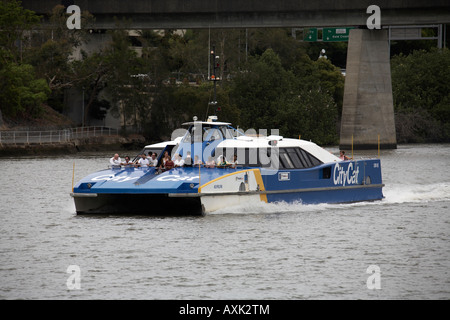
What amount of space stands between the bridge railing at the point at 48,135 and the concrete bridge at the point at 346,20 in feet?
31.6

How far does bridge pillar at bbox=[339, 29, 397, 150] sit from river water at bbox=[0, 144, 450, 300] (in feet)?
134

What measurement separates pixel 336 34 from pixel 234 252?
208 ft

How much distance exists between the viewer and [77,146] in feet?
247

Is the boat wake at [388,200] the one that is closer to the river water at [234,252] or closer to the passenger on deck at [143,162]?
the river water at [234,252]

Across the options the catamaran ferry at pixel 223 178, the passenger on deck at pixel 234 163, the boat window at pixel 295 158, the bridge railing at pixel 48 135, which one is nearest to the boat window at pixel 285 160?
the catamaran ferry at pixel 223 178

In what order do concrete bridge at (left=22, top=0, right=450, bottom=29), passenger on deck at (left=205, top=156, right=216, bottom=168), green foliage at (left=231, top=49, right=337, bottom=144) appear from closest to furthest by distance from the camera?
passenger on deck at (left=205, top=156, right=216, bottom=168) → concrete bridge at (left=22, top=0, right=450, bottom=29) → green foliage at (left=231, top=49, right=337, bottom=144)

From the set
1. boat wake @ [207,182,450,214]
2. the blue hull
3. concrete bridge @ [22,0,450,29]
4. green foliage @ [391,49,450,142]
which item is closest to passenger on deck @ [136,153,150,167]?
the blue hull

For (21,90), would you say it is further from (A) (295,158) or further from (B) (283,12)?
(A) (295,158)

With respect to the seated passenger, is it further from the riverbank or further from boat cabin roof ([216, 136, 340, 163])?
the riverbank

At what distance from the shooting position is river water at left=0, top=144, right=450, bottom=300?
65.2 feet

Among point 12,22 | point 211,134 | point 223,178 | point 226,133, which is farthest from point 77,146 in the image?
point 223,178

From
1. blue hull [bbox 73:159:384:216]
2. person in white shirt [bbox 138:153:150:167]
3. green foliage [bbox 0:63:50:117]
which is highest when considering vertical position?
green foliage [bbox 0:63:50:117]

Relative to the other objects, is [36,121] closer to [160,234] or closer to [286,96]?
[286,96]
